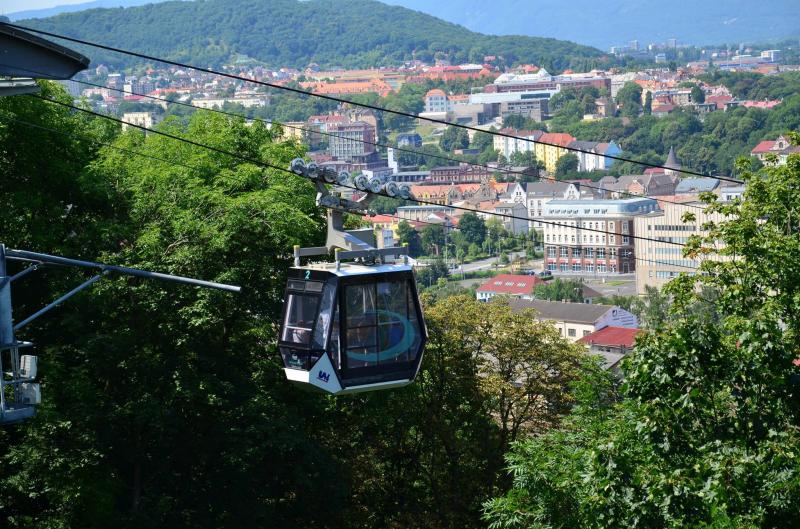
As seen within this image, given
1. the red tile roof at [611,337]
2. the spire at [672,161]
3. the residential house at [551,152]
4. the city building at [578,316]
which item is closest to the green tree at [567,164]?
the residential house at [551,152]

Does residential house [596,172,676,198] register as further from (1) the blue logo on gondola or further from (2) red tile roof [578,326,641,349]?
(1) the blue logo on gondola

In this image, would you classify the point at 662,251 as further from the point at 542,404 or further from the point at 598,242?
the point at 542,404

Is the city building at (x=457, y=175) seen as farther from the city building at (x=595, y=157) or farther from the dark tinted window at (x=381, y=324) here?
the dark tinted window at (x=381, y=324)

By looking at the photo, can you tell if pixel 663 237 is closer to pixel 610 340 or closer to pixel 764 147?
pixel 610 340

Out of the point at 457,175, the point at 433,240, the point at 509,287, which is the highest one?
the point at 457,175

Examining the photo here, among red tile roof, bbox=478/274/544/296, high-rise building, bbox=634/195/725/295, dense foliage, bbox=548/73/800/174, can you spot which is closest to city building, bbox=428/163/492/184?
dense foliage, bbox=548/73/800/174

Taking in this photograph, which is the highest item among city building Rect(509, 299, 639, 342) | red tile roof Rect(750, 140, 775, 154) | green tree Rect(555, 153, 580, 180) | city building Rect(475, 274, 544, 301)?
red tile roof Rect(750, 140, 775, 154)

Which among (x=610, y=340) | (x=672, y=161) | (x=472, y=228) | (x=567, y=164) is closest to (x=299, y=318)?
(x=610, y=340)
